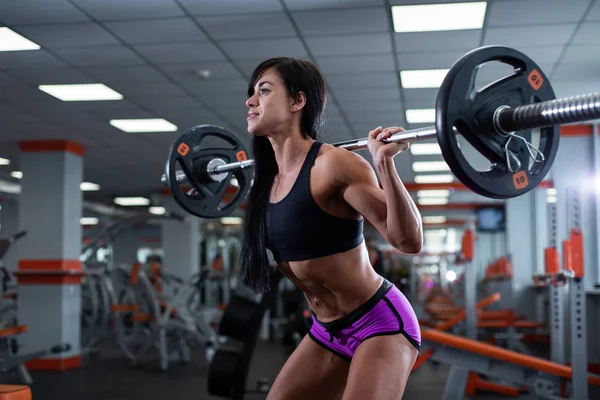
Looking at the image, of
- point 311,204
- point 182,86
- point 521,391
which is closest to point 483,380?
point 521,391

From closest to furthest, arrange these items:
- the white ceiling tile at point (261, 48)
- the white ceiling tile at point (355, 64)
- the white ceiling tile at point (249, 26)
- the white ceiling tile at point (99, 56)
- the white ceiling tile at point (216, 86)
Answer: the white ceiling tile at point (249, 26) → the white ceiling tile at point (261, 48) → the white ceiling tile at point (99, 56) → the white ceiling tile at point (355, 64) → the white ceiling tile at point (216, 86)

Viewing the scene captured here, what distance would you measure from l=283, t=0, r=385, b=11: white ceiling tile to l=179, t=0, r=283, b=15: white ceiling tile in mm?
75

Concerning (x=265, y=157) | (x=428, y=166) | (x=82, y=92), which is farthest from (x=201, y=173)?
(x=428, y=166)

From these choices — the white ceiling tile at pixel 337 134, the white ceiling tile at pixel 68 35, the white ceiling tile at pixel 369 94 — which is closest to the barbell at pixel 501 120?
the white ceiling tile at pixel 68 35

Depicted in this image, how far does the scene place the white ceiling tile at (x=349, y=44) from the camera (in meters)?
4.18

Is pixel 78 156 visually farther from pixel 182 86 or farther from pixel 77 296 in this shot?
pixel 182 86

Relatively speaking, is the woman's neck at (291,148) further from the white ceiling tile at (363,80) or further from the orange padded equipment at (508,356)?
the white ceiling tile at (363,80)

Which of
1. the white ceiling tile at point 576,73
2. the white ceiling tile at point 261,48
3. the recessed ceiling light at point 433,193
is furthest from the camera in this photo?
the recessed ceiling light at point 433,193

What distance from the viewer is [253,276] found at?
69.1 inches

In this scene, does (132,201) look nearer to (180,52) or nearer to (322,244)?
(180,52)

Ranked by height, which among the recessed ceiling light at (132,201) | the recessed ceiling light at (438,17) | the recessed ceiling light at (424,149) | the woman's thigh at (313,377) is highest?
the recessed ceiling light at (438,17)

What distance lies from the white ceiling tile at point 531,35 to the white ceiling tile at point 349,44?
24.0 inches

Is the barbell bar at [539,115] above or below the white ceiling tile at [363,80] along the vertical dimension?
below

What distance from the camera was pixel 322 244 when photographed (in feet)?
5.04
